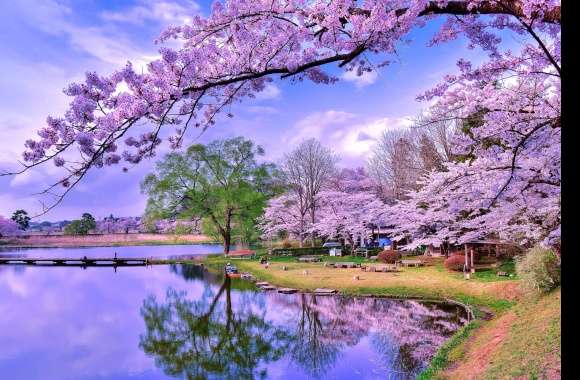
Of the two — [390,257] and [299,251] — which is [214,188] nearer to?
[299,251]

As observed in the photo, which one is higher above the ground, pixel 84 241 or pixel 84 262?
pixel 84 241

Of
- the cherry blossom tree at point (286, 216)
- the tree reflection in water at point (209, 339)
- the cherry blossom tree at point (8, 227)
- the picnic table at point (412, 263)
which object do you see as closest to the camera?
the tree reflection in water at point (209, 339)

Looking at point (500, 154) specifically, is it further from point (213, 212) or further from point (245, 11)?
point (213, 212)

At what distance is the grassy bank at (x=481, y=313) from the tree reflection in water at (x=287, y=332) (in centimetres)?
117

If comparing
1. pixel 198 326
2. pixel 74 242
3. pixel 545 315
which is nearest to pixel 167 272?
pixel 198 326

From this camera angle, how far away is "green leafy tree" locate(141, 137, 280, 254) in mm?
49500

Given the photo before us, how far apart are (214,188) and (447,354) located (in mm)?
39210

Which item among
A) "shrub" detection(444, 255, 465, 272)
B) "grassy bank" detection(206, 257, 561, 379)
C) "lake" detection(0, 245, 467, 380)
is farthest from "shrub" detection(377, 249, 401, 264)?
"lake" detection(0, 245, 467, 380)

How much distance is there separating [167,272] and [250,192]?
13232 mm

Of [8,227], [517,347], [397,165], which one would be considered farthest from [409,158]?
[8,227]

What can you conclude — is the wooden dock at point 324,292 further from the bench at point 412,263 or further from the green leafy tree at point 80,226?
the green leafy tree at point 80,226

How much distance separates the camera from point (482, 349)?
1302cm

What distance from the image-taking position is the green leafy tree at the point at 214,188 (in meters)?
49.5

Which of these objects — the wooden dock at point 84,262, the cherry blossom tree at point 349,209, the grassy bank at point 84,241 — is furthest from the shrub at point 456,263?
the grassy bank at point 84,241
